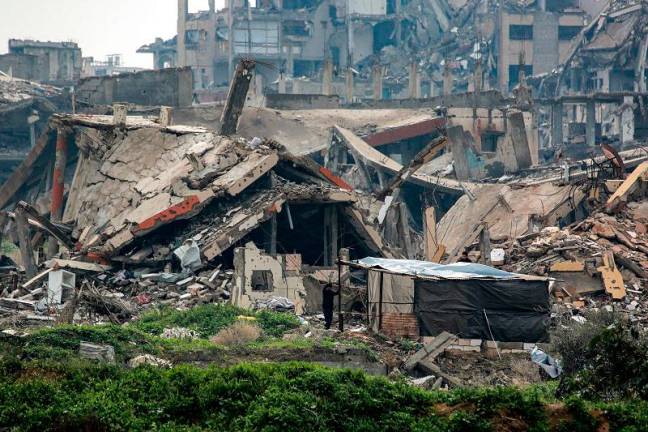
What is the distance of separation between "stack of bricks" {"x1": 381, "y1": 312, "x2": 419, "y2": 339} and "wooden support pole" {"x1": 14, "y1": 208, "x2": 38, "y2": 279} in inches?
308

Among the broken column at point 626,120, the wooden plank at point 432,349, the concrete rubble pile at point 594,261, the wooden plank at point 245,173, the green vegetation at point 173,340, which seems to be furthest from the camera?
the broken column at point 626,120

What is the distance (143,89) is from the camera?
1775 inches

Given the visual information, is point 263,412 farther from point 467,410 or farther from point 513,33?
point 513,33

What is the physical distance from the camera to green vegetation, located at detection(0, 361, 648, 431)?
12938 mm

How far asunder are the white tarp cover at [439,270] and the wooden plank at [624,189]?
6887 millimetres

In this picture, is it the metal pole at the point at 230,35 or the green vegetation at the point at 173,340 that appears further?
the metal pole at the point at 230,35

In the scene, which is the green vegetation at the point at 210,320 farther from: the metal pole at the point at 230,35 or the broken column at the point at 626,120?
the metal pole at the point at 230,35

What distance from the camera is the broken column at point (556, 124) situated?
170 ft

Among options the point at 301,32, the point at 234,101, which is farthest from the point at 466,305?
the point at 301,32

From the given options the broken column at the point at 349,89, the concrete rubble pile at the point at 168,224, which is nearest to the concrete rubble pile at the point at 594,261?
the concrete rubble pile at the point at 168,224

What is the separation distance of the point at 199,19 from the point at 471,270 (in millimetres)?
60540

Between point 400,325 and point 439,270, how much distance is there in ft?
3.24

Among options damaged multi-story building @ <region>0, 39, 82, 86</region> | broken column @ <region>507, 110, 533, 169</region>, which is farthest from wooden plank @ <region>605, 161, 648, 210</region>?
damaged multi-story building @ <region>0, 39, 82, 86</region>

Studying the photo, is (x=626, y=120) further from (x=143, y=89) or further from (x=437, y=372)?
(x=437, y=372)
